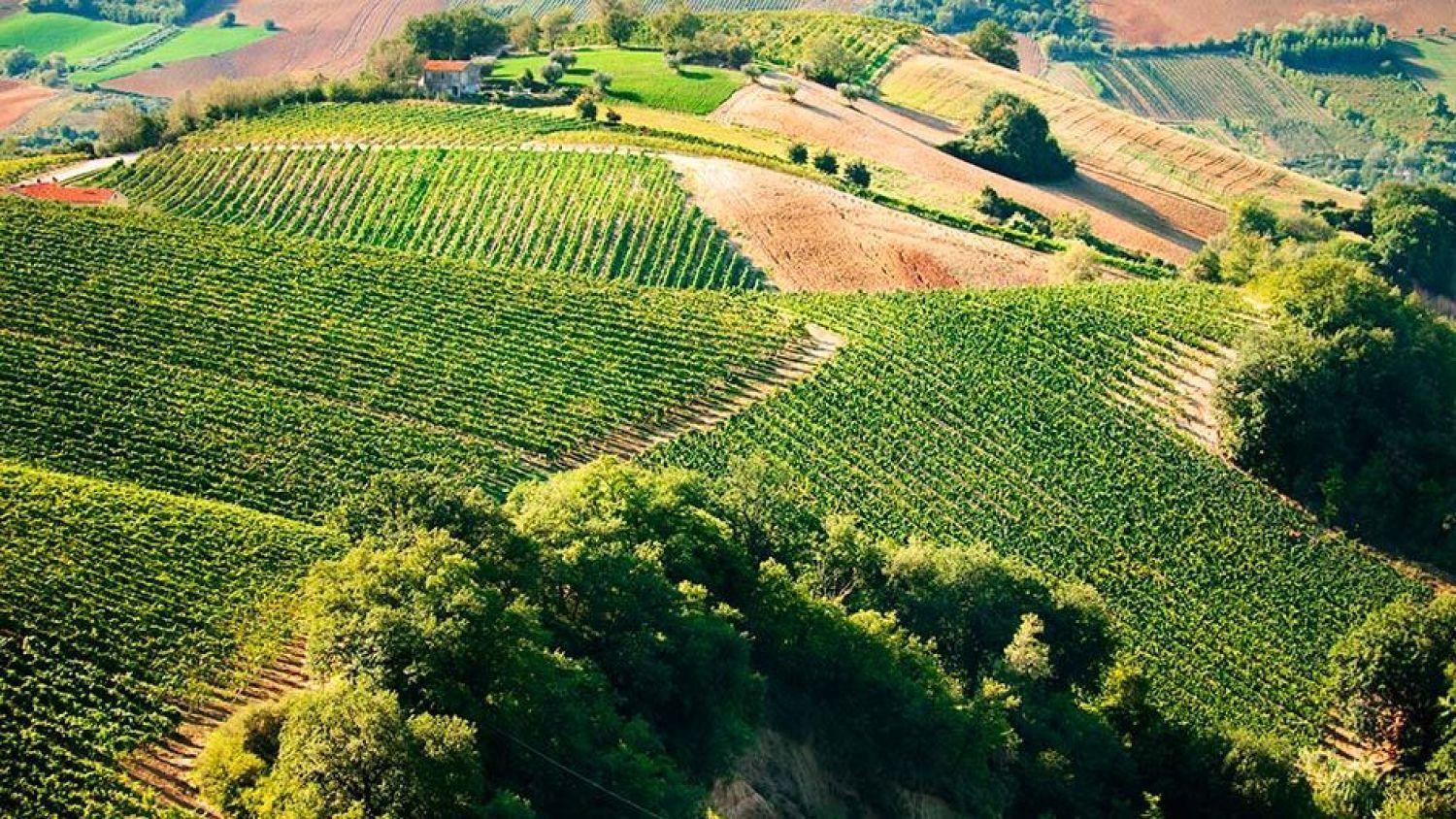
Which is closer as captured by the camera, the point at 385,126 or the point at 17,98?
the point at 385,126

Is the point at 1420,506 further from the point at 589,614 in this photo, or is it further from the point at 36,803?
the point at 36,803

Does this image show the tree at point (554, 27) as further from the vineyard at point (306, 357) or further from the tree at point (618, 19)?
the vineyard at point (306, 357)

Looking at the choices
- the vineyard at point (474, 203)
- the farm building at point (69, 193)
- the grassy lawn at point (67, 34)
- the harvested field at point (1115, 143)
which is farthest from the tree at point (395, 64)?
the grassy lawn at point (67, 34)

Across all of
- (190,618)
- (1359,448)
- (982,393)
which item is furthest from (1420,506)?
(190,618)

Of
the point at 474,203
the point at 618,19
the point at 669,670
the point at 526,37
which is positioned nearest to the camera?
the point at 669,670

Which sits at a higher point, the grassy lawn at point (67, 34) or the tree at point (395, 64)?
the tree at point (395, 64)

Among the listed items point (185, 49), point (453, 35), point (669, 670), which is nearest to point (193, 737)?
point (669, 670)

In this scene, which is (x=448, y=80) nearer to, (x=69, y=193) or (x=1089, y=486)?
(x=69, y=193)
